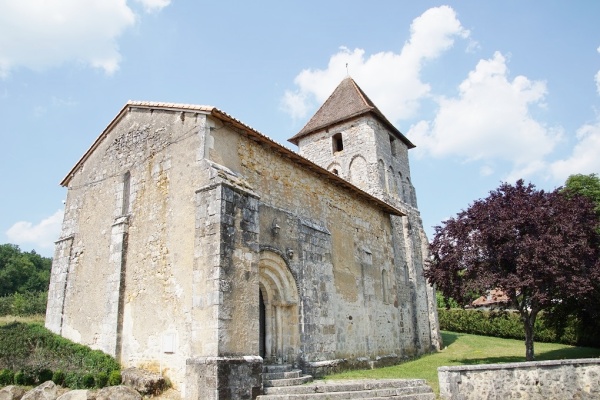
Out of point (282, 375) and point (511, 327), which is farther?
point (511, 327)

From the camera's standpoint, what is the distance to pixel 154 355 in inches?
409

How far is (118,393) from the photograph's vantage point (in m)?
8.91

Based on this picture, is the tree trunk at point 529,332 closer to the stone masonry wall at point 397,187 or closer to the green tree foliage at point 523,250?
the green tree foliage at point 523,250

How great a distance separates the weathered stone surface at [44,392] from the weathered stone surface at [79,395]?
0.35 meters

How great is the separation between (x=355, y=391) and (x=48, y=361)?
7402 millimetres

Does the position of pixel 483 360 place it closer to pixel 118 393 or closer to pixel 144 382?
pixel 144 382

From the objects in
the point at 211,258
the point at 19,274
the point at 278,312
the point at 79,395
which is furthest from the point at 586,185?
the point at 19,274

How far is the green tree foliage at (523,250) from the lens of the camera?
14391 millimetres

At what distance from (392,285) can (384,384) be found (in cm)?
853

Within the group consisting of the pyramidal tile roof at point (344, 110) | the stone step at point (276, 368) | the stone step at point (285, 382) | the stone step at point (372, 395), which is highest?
the pyramidal tile roof at point (344, 110)

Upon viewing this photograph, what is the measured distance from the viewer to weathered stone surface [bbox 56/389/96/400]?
29.3 feet

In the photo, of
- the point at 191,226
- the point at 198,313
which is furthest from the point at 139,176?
the point at 198,313

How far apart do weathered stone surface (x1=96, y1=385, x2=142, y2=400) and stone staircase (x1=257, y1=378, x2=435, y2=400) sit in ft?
8.20

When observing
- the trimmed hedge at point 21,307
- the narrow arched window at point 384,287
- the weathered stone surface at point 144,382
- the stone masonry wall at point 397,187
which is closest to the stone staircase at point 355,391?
the weathered stone surface at point 144,382
